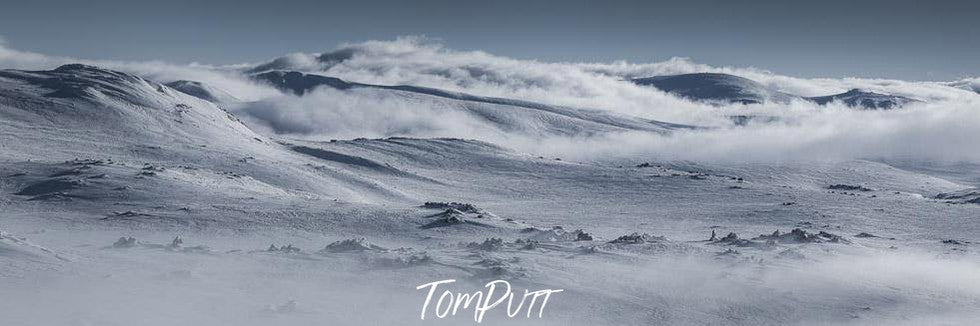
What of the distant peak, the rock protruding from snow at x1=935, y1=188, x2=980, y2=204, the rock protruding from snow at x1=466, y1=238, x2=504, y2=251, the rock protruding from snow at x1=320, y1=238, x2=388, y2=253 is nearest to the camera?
the rock protruding from snow at x1=320, y1=238, x2=388, y2=253

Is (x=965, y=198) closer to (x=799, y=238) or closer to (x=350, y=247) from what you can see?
(x=799, y=238)

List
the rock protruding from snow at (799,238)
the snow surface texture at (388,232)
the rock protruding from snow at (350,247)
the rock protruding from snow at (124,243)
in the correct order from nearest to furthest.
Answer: the snow surface texture at (388,232) → the rock protruding from snow at (124,243) → the rock protruding from snow at (350,247) → the rock protruding from snow at (799,238)

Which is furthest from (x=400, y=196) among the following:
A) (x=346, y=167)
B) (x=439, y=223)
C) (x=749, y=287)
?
(x=749, y=287)

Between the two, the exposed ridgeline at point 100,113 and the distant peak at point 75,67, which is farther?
the distant peak at point 75,67

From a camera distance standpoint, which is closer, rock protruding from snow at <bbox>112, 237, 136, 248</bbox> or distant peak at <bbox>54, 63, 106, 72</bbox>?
rock protruding from snow at <bbox>112, 237, 136, 248</bbox>

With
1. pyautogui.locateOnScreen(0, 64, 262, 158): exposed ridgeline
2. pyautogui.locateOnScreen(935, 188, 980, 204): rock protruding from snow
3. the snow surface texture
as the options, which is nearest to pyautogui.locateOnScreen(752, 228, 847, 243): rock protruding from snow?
the snow surface texture

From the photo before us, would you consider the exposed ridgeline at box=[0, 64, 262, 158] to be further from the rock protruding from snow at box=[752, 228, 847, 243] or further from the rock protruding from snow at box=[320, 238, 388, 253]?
the rock protruding from snow at box=[752, 228, 847, 243]

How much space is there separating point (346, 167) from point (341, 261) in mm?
40022

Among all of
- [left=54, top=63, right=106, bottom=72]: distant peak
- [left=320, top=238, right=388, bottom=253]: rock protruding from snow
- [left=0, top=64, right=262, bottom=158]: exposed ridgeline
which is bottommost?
[left=320, top=238, right=388, bottom=253]: rock protruding from snow

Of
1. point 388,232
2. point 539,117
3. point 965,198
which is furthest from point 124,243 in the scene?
point 539,117

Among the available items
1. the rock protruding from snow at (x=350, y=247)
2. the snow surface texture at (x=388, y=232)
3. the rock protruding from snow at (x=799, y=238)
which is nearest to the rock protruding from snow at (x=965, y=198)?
the snow surface texture at (x=388, y=232)

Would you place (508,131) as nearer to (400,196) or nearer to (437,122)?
(437,122)

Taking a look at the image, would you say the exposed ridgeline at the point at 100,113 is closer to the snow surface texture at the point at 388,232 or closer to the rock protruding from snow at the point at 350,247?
the snow surface texture at the point at 388,232

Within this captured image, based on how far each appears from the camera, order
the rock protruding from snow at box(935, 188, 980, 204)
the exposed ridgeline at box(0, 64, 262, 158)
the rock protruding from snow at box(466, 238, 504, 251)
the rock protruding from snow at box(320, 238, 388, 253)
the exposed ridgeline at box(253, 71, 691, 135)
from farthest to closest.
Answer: the exposed ridgeline at box(253, 71, 691, 135) < the exposed ridgeline at box(0, 64, 262, 158) < the rock protruding from snow at box(935, 188, 980, 204) < the rock protruding from snow at box(466, 238, 504, 251) < the rock protruding from snow at box(320, 238, 388, 253)
